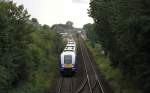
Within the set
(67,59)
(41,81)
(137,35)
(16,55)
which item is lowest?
(41,81)

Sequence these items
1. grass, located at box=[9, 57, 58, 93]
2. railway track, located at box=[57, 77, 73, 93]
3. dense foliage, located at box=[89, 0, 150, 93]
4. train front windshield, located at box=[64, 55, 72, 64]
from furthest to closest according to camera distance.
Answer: train front windshield, located at box=[64, 55, 72, 64] → railway track, located at box=[57, 77, 73, 93] → grass, located at box=[9, 57, 58, 93] → dense foliage, located at box=[89, 0, 150, 93]

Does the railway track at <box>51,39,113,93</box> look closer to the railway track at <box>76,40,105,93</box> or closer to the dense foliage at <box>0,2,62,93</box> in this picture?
the railway track at <box>76,40,105,93</box>

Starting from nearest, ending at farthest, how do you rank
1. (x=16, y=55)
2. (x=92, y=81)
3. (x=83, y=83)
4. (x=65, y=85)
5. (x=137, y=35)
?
(x=137, y=35) < (x=16, y=55) < (x=65, y=85) < (x=83, y=83) < (x=92, y=81)

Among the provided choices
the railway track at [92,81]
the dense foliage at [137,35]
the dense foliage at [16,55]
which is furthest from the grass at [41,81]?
the dense foliage at [137,35]

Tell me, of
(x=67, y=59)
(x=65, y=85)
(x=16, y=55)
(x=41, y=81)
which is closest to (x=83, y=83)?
(x=65, y=85)

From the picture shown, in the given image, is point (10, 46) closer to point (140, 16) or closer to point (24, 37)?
point (24, 37)

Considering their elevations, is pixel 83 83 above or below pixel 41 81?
below

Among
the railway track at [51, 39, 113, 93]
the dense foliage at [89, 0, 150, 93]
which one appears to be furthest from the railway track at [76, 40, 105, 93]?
the dense foliage at [89, 0, 150, 93]

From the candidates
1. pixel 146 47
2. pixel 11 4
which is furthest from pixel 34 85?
pixel 146 47

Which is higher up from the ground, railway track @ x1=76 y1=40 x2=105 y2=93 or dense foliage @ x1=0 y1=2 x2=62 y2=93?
dense foliage @ x1=0 y1=2 x2=62 y2=93

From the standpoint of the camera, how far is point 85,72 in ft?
174

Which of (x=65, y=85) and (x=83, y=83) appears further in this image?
(x=83, y=83)

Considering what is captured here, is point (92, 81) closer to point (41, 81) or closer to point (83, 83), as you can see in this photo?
point (83, 83)

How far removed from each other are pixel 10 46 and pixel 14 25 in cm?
441
